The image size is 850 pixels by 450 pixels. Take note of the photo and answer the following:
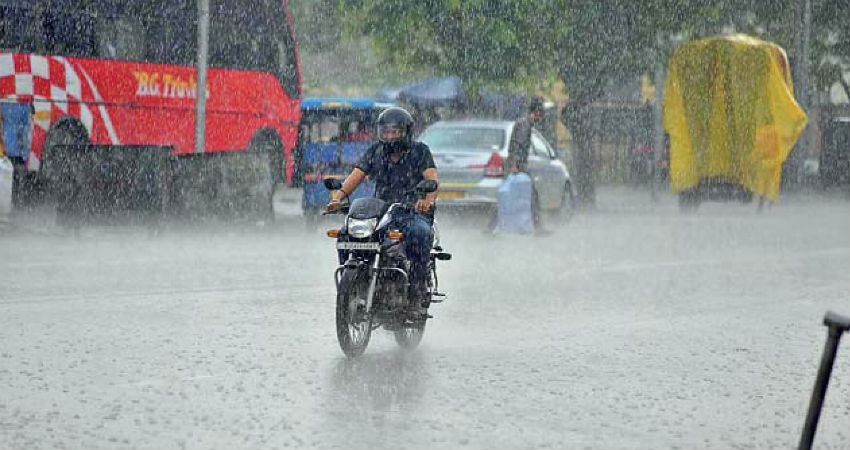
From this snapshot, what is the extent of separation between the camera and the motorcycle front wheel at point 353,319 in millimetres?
9672

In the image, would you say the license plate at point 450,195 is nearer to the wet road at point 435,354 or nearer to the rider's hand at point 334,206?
the wet road at point 435,354

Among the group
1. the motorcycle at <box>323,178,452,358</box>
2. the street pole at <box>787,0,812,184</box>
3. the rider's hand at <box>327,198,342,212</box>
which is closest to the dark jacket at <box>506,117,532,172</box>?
the rider's hand at <box>327,198,342,212</box>

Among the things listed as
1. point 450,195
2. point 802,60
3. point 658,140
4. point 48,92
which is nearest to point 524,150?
point 450,195

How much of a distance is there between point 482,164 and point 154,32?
712 centimetres

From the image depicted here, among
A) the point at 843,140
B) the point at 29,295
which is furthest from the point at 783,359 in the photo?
the point at 843,140

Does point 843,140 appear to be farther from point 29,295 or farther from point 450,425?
point 450,425

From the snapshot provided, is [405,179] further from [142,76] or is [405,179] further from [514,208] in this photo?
[142,76]

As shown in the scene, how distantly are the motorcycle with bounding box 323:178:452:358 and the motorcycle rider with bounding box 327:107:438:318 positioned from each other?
0.23 ft

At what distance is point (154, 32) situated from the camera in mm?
27578

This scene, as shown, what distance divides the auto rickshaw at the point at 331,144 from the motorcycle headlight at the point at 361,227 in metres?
12.5

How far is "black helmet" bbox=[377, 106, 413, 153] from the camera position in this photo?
10336 millimetres

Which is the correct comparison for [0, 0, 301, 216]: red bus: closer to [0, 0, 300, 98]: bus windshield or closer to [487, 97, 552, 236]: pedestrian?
[0, 0, 300, 98]: bus windshield

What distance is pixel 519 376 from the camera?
367 inches

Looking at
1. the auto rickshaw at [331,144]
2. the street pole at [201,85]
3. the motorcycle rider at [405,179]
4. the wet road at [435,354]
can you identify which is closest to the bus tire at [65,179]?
the wet road at [435,354]
